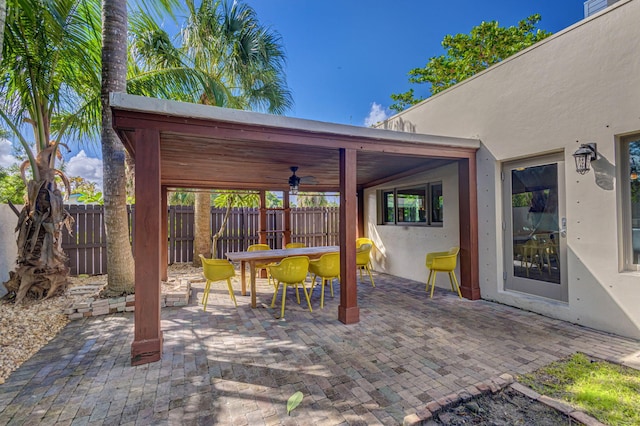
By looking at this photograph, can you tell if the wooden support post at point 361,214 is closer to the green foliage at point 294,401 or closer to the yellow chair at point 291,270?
the yellow chair at point 291,270

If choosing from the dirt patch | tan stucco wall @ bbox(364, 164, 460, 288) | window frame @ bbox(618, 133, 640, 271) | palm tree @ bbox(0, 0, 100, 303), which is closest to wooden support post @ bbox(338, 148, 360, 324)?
the dirt patch

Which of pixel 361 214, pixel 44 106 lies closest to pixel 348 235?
pixel 361 214

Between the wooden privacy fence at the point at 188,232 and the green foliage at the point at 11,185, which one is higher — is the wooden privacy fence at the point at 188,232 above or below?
below

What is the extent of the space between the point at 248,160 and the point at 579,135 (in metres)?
4.41

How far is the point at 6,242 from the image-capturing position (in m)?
4.98

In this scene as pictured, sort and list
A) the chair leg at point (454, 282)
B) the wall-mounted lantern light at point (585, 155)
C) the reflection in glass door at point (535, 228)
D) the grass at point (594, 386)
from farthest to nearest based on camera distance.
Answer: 1. the chair leg at point (454, 282)
2. the reflection in glass door at point (535, 228)
3. the wall-mounted lantern light at point (585, 155)
4. the grass at point (594, 386)

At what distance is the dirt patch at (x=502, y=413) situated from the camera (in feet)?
5.76

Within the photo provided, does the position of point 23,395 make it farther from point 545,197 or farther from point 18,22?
point 545,197

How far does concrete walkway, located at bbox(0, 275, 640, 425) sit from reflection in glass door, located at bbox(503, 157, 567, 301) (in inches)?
20.1

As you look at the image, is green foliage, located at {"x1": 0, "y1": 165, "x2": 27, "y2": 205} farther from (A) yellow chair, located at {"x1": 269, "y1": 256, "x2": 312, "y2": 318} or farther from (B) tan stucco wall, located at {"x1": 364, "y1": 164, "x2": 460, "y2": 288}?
(B) tan stucco wall, located at {"x1": 364, "y1": 164, "x2": 460, "y2": 288}

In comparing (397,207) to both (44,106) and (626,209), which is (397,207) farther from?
(44,106)

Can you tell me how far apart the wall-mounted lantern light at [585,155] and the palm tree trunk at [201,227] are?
25.2 ft

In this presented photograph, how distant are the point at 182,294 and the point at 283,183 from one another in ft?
10.9

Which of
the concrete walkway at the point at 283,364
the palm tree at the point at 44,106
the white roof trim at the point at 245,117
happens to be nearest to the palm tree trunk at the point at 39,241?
the palm tree at the point at 44,106
